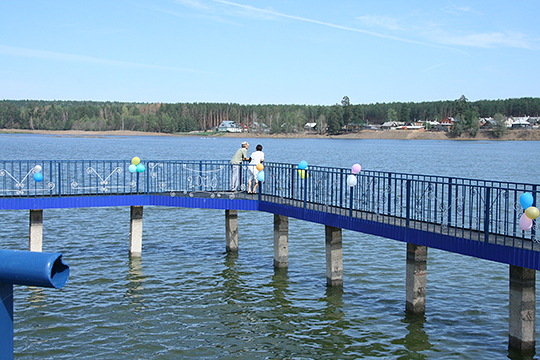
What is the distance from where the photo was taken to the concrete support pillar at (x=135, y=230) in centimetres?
1891

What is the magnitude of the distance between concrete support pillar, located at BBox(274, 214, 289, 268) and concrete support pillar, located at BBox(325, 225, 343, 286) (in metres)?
1.97

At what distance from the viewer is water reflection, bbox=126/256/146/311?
14.9 meters

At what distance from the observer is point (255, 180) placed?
19281mm

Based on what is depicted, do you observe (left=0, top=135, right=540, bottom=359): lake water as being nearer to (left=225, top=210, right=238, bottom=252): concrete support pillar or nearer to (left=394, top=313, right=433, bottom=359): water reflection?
(left=394, top=313, right=433, bottom=359): water reflection

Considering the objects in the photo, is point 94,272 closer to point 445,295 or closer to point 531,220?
point 445,295

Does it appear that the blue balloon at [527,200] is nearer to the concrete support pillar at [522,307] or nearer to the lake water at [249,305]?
the concrete support pillar at [522,307]

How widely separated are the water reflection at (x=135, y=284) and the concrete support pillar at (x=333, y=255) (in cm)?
523

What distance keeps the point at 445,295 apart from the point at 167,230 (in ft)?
45.0

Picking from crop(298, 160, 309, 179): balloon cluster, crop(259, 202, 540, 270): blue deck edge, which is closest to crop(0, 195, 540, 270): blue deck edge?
crop(259, 202, 540, 270): blue deck edge

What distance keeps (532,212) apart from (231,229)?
12.0m

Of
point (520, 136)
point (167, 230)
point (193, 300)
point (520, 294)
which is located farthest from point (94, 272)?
point (520, 136)

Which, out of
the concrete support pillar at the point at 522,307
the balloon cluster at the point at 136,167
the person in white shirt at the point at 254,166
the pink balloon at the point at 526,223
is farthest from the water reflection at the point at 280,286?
the pink balloon at the point at 526,223

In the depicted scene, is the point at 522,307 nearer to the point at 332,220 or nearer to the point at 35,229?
the point at 332,220

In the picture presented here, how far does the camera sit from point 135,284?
16.6m
